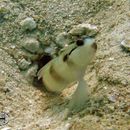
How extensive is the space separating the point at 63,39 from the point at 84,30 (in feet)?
0.73

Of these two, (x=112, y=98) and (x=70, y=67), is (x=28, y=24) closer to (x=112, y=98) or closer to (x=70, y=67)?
(x=70, y=67)

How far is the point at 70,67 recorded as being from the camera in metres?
2.55

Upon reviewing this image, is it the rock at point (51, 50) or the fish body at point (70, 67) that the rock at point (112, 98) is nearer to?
the fish body at point (70, 67)

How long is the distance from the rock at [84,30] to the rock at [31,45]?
1.11 ft

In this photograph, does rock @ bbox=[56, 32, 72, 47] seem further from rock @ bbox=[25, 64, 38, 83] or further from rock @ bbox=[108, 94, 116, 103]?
rock @ bbox=[108, 94, 116, 103]

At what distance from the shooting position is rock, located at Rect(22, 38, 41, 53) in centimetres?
332

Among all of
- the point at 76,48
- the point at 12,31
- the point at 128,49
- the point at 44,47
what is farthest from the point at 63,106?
the point at 12,31

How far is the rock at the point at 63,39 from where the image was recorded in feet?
10.9

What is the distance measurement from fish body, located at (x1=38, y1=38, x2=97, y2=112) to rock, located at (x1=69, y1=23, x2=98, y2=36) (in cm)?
59

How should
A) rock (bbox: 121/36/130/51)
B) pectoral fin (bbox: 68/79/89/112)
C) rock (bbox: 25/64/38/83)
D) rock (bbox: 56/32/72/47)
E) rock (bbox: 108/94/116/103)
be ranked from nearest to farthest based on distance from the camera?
rock (bbox: 108/94/116/103) < pectoral fin (bbox: 68/79/89/112) < rock (bbox: 121/36/130/51) < rock (bbox: 25/64/38/83) < rock (bbox: 56/32/72/47)

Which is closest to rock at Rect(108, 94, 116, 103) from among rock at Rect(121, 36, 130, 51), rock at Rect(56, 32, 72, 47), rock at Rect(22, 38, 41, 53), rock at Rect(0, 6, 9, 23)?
rock at Rect(121, 36, 130, 51)

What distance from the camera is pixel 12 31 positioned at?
3428mm

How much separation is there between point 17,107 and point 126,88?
2.80 feet

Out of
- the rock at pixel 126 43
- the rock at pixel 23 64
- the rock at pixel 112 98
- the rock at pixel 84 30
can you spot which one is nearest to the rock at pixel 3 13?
the rock at pixel 23 64
